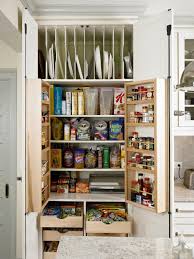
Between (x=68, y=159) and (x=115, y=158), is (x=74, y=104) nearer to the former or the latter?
(x=68, y=159)

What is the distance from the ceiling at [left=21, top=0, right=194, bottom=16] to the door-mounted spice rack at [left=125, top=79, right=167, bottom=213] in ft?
2.13

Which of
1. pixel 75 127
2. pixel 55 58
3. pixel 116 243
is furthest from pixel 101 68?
pixel 116 243

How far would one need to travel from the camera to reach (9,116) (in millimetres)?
2992

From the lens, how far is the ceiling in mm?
2357

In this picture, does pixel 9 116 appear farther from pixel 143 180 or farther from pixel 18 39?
pixel 143 180

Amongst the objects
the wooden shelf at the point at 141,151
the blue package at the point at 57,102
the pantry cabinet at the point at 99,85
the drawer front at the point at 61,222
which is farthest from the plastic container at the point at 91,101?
the drawer front at the point at 61,222

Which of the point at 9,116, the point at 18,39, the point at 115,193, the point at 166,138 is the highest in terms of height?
the point at 18,39

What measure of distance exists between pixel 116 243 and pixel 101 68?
1.62m

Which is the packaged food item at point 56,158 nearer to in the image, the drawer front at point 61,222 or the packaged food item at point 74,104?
the packaged food item at point 74,104

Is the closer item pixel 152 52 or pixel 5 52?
pixel 152 52

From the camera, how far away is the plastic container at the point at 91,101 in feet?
8.69

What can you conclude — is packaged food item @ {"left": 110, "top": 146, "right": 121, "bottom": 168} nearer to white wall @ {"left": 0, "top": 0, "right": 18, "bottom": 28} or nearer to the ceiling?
the ceiling

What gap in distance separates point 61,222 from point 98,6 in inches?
73.6

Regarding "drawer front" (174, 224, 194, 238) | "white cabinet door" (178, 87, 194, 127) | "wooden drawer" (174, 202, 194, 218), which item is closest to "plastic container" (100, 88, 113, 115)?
"white cabinet door" (178, 87, 194, 127)
